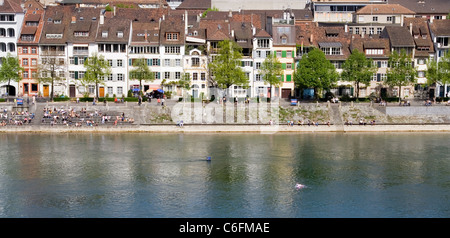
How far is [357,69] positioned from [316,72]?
642 centimetres

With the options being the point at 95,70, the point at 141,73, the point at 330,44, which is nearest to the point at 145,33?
the point at 141,73

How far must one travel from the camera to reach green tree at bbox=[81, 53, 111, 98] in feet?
300

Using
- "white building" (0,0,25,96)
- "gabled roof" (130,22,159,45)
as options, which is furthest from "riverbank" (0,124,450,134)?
"white building" (0,0,25,96)

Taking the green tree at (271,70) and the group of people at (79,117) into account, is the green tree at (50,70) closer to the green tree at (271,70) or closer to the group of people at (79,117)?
the group of people at (79,117)

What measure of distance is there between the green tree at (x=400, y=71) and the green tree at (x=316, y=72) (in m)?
8.36

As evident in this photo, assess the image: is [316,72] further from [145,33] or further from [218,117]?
[145,33]

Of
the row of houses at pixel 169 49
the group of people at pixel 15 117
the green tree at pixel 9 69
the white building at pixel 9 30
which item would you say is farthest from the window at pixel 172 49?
the group of people at pixel 15 117

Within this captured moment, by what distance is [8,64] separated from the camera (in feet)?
306

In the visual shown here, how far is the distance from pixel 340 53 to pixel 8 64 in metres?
49.5

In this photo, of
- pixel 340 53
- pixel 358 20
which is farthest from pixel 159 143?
pixel 358 20

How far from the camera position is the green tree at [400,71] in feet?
303

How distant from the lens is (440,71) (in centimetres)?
9306

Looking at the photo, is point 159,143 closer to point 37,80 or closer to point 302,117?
point 302,117

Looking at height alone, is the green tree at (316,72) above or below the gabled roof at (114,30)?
below
